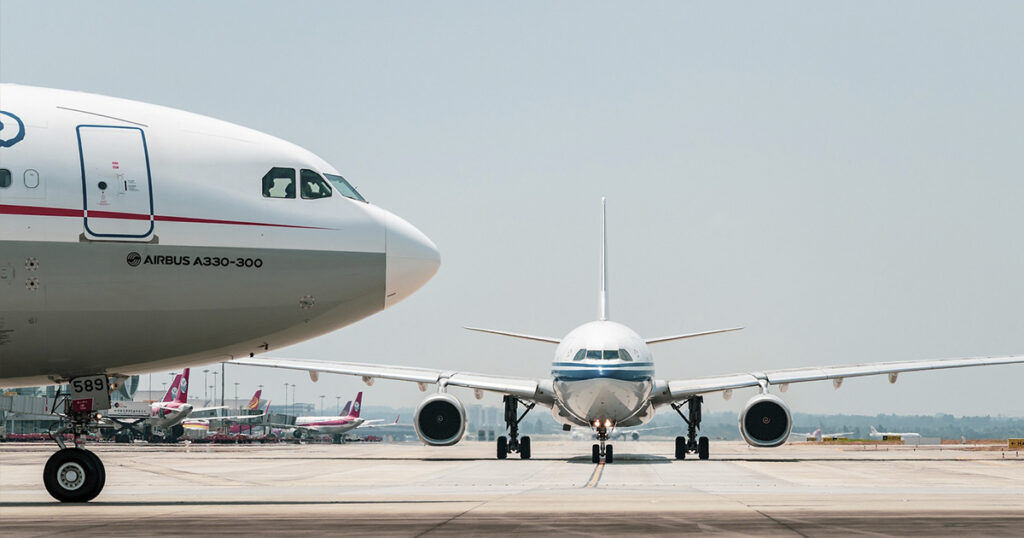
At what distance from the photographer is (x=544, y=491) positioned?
18.2m

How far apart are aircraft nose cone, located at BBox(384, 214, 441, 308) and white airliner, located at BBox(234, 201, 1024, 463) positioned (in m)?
14.8

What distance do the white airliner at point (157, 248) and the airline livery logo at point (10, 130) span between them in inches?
0.7

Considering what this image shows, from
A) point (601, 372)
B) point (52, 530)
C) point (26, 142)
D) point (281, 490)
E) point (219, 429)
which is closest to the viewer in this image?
point (52, 530)

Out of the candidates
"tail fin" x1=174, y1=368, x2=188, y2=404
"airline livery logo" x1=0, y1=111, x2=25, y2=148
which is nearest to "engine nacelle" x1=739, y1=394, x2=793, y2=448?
"airline livery logo" x1=0, y1=111, x2=25, y2=148

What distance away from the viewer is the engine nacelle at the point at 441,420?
34.1 meters

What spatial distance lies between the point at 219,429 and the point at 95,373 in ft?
304

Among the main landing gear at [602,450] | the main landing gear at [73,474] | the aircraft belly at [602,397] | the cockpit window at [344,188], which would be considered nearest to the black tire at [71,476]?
the main landing gear at [73,474]

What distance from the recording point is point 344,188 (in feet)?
52.2

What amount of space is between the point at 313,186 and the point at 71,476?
501 cm

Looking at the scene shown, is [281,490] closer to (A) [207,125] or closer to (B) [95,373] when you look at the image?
(B) [95,373]

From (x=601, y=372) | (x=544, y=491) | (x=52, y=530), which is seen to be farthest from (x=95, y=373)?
(x=601, y=372)

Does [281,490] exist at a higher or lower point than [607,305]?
lower

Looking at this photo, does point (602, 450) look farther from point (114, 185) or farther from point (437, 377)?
point (114, 185)

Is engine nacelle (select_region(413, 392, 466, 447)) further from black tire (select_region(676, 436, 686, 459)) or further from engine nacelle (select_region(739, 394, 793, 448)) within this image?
engine nacelle (select_region(739, 394, 793, 448))
